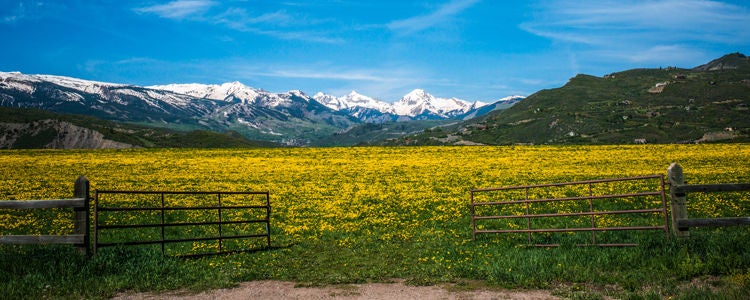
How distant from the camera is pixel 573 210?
28.0 meters

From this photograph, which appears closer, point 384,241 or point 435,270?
A: point 435,270

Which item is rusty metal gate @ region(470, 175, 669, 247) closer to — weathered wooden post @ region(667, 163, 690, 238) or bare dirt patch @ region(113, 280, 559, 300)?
weathered wooden post @ region(667, 163, 690, 238)

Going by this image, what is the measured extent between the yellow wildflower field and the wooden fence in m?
9.32

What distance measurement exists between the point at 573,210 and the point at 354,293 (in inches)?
755

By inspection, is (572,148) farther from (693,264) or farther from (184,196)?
(693,264)

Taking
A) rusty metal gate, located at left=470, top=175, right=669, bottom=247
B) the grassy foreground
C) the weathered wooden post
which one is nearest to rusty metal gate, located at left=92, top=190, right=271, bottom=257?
the grassy foreground

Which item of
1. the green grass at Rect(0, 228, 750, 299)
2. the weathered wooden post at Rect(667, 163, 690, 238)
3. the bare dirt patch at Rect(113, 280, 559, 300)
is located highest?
the weathered wooden post at Rect(667, 163, 690, 238)

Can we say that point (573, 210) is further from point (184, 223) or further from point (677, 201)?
point (184, 223)

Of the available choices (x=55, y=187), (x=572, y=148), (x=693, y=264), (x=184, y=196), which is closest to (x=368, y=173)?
(x=184, y=196)

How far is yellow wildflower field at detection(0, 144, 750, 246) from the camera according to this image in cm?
2636

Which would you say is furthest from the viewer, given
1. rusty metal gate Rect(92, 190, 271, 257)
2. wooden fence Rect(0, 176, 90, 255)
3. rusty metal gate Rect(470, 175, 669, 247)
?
rusty metal gate Rect(92, 190, 271, 257)

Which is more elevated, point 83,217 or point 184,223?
point 83,217

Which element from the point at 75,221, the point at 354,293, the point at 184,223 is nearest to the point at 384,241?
the point at 184,223

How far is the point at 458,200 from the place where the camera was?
32656mm
